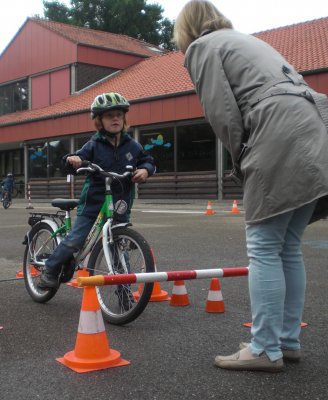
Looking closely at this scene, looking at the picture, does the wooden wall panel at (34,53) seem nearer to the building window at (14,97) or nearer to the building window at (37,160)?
the building window at (14,97)

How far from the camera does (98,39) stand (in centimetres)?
3503

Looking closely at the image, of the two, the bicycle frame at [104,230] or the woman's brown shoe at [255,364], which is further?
the bicycle frame at [104,230]

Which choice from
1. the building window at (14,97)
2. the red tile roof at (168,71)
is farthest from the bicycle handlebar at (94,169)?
the building window at (14,97)

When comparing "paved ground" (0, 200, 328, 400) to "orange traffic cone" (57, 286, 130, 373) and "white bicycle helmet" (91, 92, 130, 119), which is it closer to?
"orange traffic cone" (57, 286, 130, 373)

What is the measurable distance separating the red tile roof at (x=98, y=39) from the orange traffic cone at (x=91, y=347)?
3051 cm

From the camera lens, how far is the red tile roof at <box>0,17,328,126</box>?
22.9 m

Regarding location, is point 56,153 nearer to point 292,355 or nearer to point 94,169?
point 94,169

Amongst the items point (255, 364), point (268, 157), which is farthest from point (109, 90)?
point (255, 364)

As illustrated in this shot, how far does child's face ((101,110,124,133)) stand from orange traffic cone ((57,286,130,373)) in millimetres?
1645

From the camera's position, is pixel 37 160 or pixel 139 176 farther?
pixel 37 160

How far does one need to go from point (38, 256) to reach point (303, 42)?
72.5 feet

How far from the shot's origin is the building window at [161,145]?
25.2 m

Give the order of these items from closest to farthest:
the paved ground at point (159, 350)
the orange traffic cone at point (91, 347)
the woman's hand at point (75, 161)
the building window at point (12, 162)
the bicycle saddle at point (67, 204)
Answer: the paved ground at point (159, 350)
the orange traffic cone at point (91, 347)
the woman's hand at point (75, 161)
the bicycle saddle at point (67, 204)
the building window at point (12, 162)

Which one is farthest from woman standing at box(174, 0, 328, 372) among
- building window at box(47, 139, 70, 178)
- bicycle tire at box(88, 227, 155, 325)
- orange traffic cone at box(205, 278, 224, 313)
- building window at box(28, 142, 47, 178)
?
building window at box(28, 142, 47, 178)
